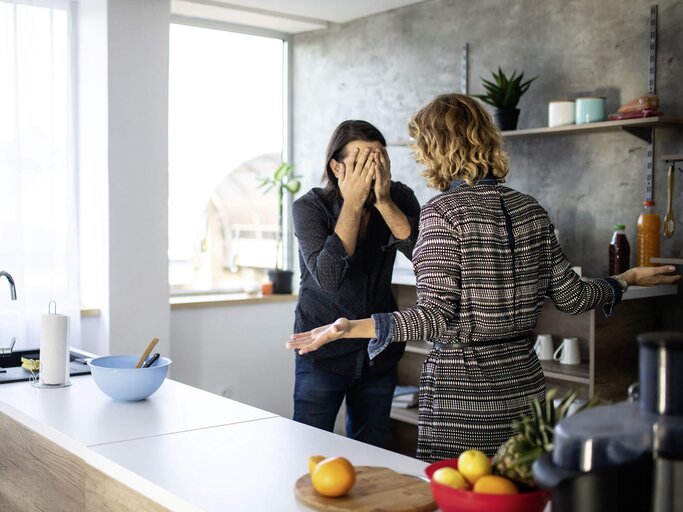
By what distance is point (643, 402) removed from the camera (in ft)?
3.56

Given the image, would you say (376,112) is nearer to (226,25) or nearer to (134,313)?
(226,25)

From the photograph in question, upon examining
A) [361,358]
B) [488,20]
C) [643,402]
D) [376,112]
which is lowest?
[361,358]

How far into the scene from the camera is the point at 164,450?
1852 millimetres

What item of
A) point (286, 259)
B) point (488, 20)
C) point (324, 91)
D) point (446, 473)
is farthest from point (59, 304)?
point (446, 473)

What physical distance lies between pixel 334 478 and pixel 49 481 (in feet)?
3.60

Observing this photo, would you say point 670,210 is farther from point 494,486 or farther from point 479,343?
point 494,486

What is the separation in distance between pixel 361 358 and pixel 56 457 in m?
0.96

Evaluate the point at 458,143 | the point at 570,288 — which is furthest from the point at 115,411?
the point at 570,288

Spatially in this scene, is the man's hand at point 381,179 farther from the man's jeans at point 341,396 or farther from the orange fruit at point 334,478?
the orange fruit at point 334,478

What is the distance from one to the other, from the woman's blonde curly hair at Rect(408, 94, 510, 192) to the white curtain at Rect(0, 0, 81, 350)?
2.44 metres

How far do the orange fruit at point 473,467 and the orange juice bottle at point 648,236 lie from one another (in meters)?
2.25

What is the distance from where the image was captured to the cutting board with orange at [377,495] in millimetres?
1426

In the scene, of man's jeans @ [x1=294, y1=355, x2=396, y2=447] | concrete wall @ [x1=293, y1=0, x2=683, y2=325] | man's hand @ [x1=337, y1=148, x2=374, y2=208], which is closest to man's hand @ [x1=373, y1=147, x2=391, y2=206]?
man's hand @ [x1=337, y1=148, x2=374, y2=208]

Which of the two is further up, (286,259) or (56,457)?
(286,259)
